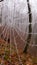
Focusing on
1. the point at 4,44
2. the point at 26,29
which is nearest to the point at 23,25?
the point at 26,29

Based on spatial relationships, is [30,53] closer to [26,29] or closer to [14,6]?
[26,29]

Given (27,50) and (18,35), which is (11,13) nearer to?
(18,35)

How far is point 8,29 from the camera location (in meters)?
5.87

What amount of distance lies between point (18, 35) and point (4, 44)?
956mm

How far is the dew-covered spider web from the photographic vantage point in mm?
5758

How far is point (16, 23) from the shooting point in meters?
5.93

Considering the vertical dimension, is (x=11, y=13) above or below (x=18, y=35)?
above

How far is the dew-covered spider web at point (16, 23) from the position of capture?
576cm

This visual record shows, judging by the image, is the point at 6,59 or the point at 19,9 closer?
the point at 19,9

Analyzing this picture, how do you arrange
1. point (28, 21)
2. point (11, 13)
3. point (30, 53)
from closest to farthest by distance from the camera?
point (11, 13), point (28, 21), point (30, 53)

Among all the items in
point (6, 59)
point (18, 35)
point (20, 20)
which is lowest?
point (6, 59)

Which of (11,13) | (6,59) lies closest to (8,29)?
(11,13)

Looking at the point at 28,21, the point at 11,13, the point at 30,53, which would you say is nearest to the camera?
the point at 11,13

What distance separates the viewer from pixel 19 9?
19.7 feet
